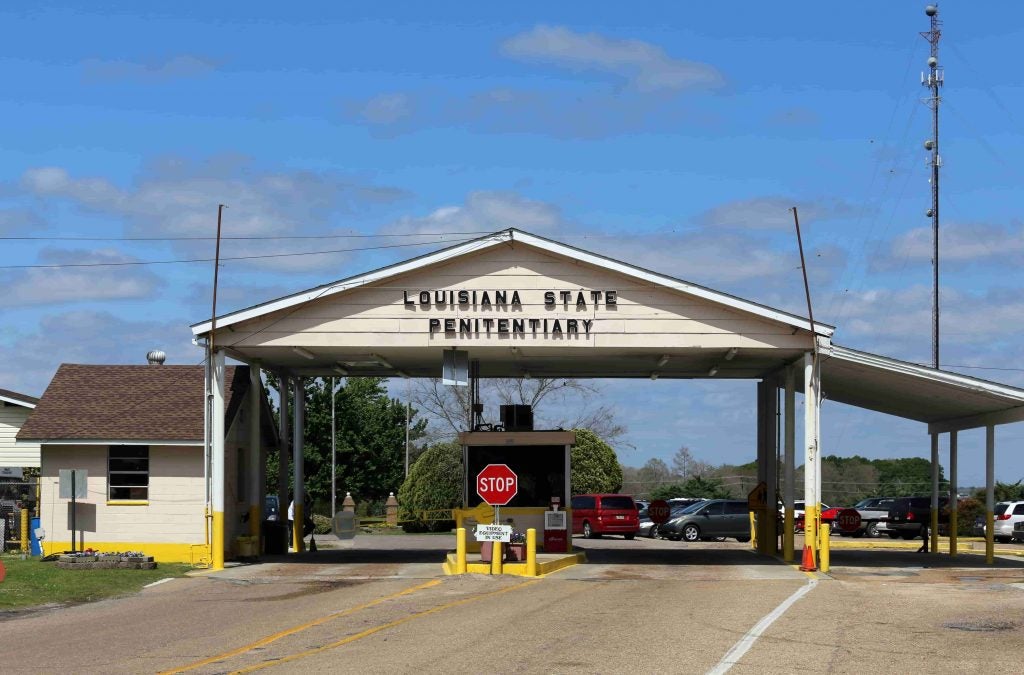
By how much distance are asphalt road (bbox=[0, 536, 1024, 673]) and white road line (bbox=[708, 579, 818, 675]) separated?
3cm

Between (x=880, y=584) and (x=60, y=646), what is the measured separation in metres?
15.0

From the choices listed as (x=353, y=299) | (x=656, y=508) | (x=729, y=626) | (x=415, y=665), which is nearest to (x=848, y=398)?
(x=656, y=508)

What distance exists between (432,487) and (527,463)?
2391 cm

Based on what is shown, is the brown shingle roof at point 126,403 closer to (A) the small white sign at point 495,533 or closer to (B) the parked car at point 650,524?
(A) the small white sign at point 495,533

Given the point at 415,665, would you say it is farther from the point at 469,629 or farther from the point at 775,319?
the point at 775,319

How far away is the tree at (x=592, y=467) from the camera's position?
55406 millimetres

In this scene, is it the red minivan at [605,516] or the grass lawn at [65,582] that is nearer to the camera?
the grass lawn at [65,582]

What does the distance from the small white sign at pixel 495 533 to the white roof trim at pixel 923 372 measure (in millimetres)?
7676

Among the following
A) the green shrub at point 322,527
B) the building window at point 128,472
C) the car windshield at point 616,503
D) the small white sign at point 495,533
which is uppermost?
the building window at point 128,472

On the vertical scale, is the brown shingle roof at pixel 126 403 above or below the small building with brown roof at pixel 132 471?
above

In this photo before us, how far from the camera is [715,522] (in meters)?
45.9

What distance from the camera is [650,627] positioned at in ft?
52.2

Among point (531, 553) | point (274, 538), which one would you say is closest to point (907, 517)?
point (274, 538)

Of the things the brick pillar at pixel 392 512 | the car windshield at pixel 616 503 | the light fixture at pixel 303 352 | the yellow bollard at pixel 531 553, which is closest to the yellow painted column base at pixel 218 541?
the light fixture at pixel 303 352
